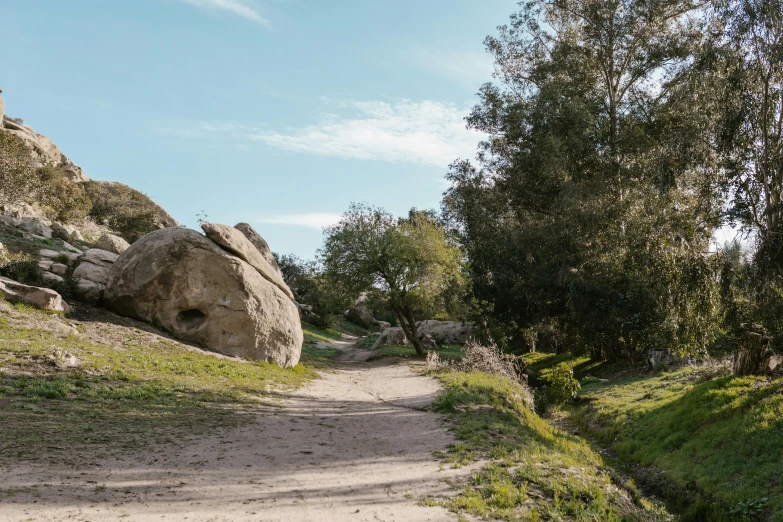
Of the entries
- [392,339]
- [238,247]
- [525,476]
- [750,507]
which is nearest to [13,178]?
[238,247]

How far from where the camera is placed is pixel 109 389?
11.4 m

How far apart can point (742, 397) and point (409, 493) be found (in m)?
10.9

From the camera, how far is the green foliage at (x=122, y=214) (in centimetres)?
3681

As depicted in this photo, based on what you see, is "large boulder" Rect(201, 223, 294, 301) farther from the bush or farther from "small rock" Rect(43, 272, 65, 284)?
the bush

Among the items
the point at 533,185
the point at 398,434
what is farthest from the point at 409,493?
the point at 533,185

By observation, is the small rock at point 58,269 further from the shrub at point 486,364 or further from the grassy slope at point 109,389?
the shrub at point 486,364

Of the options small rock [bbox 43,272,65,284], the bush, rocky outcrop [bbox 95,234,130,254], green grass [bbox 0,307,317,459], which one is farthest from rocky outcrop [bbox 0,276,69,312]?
the bush

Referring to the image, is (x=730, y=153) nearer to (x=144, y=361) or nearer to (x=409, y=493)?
(x=409, y=493)

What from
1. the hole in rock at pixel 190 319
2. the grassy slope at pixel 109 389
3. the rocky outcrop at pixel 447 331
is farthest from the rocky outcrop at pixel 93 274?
the rocky outcrop at pixel 447 331

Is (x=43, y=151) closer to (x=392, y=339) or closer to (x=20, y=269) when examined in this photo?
(x=20, y=269)

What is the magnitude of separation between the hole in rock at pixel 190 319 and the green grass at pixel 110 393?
140cm

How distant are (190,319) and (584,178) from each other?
19794mm

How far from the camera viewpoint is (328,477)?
780cm

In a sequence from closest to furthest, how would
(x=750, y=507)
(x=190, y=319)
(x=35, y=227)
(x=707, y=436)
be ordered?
1. (x=750, y=507)
2. (x=707, y=436)
3. (x=190, y=319)
4. (x=35, y=227)
